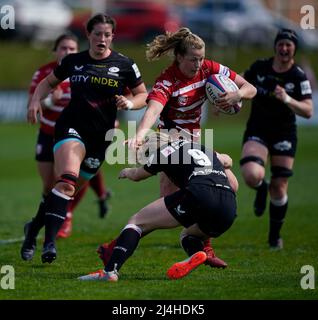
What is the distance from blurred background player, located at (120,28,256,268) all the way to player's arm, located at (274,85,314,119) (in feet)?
4.42

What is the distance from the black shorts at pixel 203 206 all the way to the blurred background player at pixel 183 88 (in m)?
0.84

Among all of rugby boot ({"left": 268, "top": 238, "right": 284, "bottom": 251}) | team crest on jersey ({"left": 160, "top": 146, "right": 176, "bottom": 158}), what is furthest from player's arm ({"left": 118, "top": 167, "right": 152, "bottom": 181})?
rugby boot ({"left": 268, "top": 238, "right": 284, "bottom": 251})

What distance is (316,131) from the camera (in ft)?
97.6

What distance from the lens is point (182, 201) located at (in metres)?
7.27

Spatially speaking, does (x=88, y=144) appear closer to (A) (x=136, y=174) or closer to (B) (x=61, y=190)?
(B) (x=61, y=190)

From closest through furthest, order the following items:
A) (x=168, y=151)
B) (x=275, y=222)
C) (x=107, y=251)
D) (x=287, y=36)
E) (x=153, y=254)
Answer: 1. (x=168, y=151)
2. (x=107, y=251)
3. (x=153, y=254)
4. (x=287, y=36)
5. (x=275, y=222)

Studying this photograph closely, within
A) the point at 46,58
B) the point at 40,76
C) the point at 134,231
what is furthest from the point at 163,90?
the point at 46,58

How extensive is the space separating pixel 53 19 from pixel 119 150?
26.8 metres

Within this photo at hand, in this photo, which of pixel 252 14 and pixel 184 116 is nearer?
pixel 184 116

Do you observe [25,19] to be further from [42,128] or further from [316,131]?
[42,128]

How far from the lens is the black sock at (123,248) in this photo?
7.29 m

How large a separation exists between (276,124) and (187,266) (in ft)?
12.0
